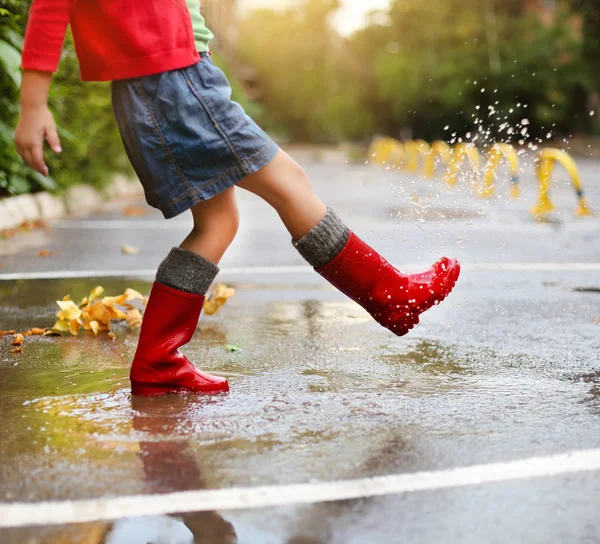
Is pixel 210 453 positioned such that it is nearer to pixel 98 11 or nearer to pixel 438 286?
pixel 438 286

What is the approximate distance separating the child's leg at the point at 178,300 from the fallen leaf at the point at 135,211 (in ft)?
26.8

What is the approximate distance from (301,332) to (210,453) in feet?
5.81

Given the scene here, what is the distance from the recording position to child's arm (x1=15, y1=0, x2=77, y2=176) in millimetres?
2715

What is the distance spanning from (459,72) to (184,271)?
146 feet

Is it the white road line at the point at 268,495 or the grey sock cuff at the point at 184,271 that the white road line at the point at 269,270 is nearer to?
the grey sock cuff at the point at 184,271

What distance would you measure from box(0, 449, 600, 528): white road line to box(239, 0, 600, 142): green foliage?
27.9 metres

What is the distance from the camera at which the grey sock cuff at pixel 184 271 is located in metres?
3.08

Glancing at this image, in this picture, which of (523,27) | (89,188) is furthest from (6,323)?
(523,27)

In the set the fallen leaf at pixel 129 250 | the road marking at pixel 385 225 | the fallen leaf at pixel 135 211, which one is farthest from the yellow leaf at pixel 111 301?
the fallen leaf at pixel 135 211

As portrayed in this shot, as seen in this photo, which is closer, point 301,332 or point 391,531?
point 391,531

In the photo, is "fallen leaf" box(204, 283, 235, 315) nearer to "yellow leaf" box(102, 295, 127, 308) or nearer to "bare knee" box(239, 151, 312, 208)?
"yellow leaf" box(102, 295, 127, 308)

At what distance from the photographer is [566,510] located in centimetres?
213

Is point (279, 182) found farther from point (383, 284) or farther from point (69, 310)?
point (69, 310)

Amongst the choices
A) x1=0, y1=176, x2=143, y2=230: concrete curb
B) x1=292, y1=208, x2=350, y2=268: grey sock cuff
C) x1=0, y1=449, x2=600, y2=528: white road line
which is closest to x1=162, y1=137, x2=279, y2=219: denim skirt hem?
x1=292, y1=208, x2=350, y2=268: grey sock cuff
